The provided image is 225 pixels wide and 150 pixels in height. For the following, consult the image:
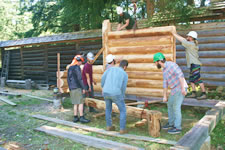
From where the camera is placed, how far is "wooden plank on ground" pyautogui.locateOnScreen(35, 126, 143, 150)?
4.55 m

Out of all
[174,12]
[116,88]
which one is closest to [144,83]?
[116,88]

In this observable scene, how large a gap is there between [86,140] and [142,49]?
3774mm

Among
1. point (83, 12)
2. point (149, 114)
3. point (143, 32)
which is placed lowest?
point (149, 114)

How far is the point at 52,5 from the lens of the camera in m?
20.0

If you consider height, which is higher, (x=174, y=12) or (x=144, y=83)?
(x=174, y=12)

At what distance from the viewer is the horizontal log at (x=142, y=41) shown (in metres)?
6.93

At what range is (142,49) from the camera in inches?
292

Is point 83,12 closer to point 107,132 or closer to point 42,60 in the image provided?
point 42,60

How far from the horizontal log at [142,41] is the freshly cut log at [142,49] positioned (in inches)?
4.4

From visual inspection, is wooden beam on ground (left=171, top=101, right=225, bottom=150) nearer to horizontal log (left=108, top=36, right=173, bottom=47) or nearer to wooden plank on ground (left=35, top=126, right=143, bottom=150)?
wooden plank on ground (left=35, top=126, right=143, bottom=150)

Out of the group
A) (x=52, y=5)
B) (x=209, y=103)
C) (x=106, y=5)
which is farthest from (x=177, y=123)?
(x=52, y=5)

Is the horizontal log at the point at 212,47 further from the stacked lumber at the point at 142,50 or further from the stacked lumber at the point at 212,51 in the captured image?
the stacked lumber at the point at 142,50

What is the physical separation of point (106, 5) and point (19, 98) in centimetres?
709

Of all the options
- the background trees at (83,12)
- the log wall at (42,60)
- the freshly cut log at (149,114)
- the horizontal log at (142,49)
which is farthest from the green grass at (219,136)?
the log wall at (42,60)
